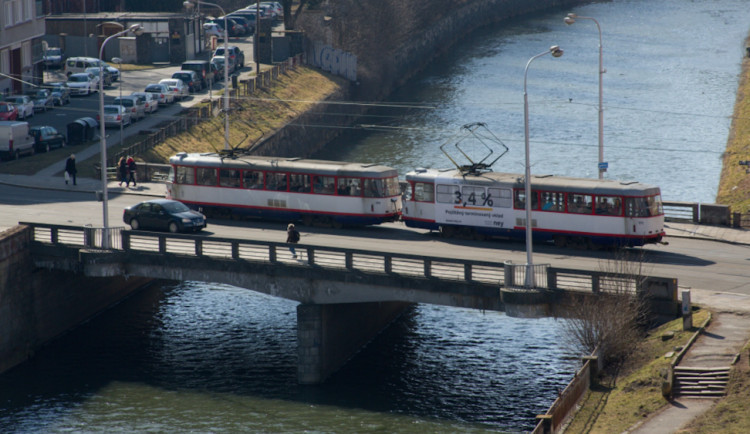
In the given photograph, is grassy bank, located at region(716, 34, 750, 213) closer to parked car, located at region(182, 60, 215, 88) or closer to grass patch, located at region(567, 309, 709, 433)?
grass patch, located at region(567, 309, 709, 433)

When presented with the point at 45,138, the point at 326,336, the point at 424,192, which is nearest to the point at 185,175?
the point at 424,192

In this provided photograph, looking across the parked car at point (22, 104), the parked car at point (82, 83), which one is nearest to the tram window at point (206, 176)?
the parked car at point (22, 104)

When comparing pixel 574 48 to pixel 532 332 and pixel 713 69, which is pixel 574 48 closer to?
pixel 713 69

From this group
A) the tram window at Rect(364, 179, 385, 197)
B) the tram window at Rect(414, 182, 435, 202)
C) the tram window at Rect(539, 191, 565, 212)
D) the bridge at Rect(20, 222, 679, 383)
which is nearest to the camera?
the bridge at Rect(20, 222, 679, 383)

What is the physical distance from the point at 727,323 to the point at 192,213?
25.4 meters

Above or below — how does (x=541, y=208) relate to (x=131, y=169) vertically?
below

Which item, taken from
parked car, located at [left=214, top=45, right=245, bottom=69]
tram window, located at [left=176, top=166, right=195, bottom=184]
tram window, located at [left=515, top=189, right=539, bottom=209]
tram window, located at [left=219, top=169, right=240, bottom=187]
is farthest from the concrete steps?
parked car, located at [left=214, top=45, right=245, bottom=69]

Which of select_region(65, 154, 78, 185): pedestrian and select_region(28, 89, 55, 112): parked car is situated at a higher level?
select_region(28, 89, 55, 112): parked car

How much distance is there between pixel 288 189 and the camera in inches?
2200

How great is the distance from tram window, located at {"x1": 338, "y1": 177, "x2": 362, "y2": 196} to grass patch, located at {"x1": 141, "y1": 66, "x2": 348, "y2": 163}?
1680cm

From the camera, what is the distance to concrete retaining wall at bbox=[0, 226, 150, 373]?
159ft

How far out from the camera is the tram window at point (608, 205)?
49344mm

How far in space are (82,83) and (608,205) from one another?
52.5 meters

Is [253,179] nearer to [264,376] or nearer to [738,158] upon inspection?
[264,376]
